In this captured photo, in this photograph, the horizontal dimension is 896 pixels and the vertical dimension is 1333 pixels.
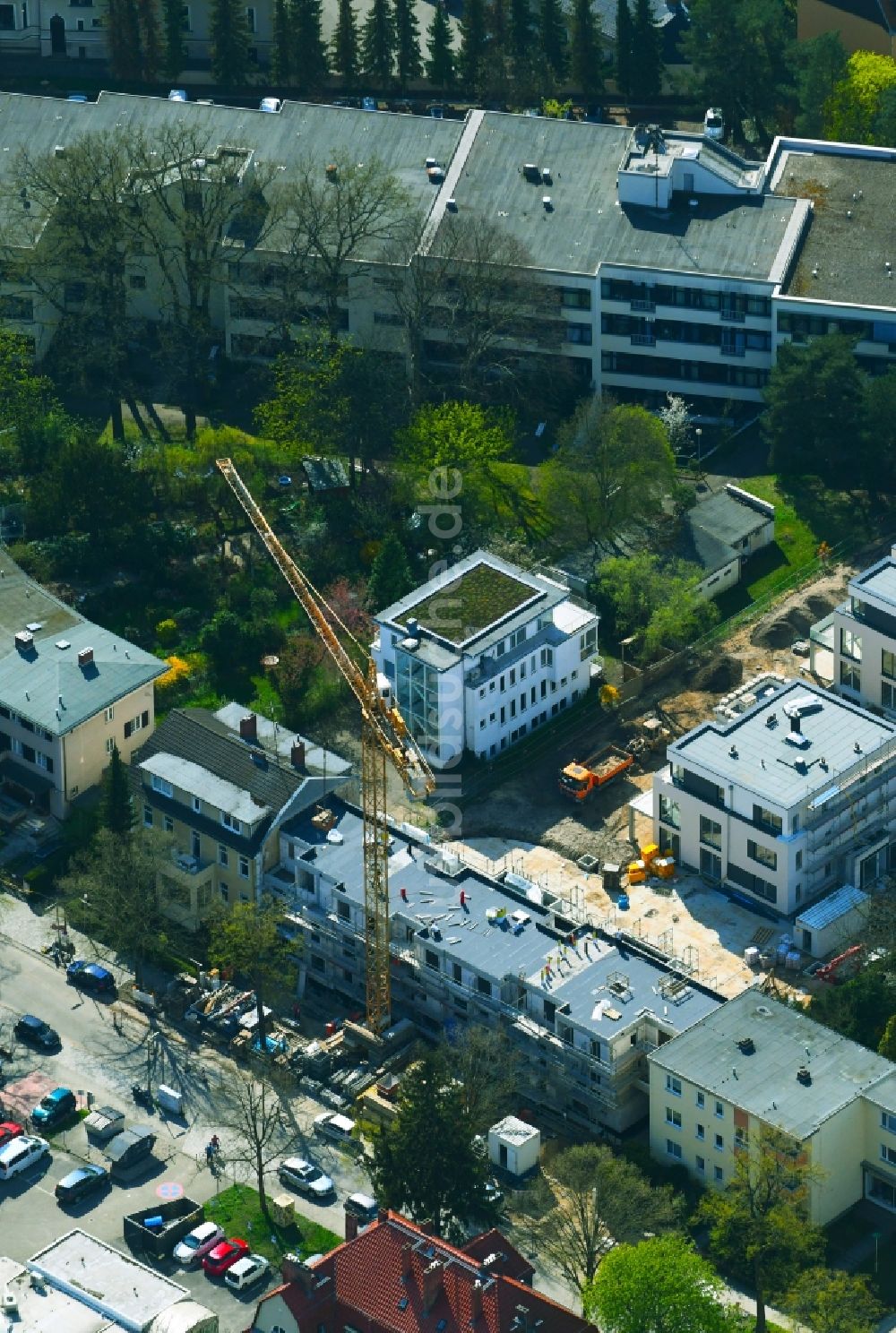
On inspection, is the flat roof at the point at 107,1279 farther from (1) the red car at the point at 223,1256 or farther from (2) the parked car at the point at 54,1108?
(2) the parked car at the point at 54,1108

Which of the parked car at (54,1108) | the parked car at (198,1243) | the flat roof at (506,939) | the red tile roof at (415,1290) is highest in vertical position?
the flat roof at (506,939)

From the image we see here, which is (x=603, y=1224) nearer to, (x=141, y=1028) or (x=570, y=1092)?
(x=570, y=1092)

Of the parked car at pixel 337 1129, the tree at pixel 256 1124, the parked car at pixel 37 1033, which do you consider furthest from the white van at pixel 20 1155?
the parked car at pixel 337 1129

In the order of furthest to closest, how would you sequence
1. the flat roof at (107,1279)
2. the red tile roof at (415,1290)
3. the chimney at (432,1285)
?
the flat roof at (107,1279), the chimney at (432,1285), the red tile roof at (415,1290)

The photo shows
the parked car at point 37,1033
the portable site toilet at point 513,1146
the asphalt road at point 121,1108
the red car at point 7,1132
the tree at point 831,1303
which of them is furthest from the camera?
the parked car at point 37,1033

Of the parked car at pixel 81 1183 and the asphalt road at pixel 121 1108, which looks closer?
the asphalt road at pixel 121 1108

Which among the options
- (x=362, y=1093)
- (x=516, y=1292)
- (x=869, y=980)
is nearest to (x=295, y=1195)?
(x=362, y=1093)

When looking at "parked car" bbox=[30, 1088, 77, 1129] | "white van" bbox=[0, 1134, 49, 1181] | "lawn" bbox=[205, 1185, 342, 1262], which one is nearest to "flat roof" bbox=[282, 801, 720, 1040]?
"lawn" bbox=[205, 1185, 342, 1262]
